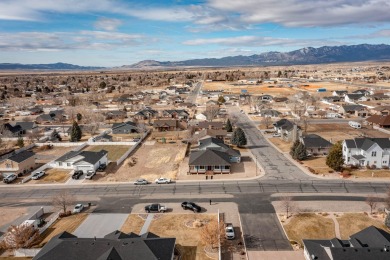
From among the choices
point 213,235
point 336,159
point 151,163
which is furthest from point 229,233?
point 151,163

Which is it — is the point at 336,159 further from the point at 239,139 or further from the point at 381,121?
the point at 381,121

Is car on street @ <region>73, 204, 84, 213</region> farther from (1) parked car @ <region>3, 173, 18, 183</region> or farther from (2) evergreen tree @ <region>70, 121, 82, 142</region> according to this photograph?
(2) evergreen tree @ <region>70, 121, 82, 142</region>

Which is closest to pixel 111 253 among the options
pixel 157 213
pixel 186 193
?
pixel 157 213

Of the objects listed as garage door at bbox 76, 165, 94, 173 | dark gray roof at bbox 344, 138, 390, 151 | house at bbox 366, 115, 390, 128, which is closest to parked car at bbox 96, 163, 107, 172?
garage door at bbox 76, 165, 94, 173

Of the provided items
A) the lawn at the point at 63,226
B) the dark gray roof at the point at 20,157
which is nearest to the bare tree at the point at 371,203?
the lawn at the point at 63,226

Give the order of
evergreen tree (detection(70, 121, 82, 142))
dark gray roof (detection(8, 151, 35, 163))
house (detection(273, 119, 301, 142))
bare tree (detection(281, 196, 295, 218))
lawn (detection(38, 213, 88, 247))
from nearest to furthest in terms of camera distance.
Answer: lawn (detection(38, 213, 88, 247)) → bare tree (detection(281, 196, 295, 218)) → dark gray roof (detection(8, 151, 35, 163)) → house (detection(273, 119, 301, 142)) → evergreen tree (detection(70, 121, 82, 142))

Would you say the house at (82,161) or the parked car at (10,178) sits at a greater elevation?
the house at (82,161)

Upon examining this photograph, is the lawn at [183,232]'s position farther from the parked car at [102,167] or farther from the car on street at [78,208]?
the parked car at [102,167]
